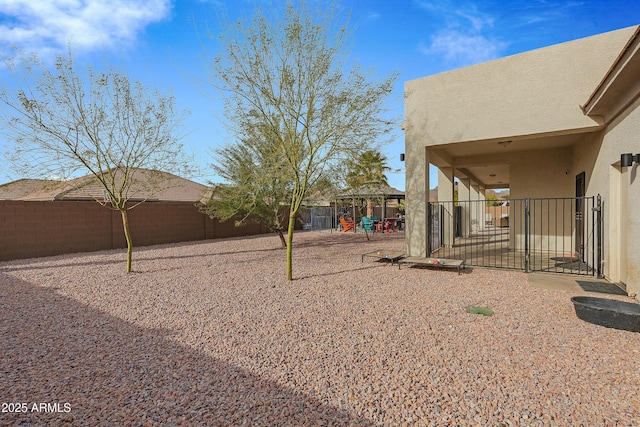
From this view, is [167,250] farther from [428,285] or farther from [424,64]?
[424,64]

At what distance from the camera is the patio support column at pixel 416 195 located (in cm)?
866

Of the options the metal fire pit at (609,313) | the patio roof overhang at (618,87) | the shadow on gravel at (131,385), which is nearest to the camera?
the shadow on gravel at (131,385)

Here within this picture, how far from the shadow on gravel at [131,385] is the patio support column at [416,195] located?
22.1ft

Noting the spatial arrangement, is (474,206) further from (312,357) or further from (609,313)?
(312,357)

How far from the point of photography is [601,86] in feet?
17.6

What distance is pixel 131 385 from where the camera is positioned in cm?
280

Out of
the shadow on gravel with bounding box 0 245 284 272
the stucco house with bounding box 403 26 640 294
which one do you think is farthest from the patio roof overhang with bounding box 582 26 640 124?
the shadow on gravel with bounding box 0 245 284 272

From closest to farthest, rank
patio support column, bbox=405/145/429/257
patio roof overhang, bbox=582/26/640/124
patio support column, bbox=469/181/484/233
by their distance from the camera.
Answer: patio roof overhang, bbox=582/26/640/124 < patio support column, bbox=405/145/429/257 < patio support column, bbox=469/181/484/233

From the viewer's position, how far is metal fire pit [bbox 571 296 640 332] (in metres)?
3.87

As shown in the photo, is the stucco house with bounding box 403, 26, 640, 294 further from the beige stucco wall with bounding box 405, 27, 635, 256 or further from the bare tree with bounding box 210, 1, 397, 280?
the bare tree with bounding box 210, 1, 397, 280

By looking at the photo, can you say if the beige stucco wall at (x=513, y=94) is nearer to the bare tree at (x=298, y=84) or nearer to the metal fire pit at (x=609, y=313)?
the bare tree at (x=298, y=84)

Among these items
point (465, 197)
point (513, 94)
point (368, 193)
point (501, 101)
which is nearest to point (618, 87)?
point (513, 94)

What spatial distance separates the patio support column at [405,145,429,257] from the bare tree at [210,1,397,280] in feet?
6.90

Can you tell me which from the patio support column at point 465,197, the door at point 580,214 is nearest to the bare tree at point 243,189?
the door at point 580,214
